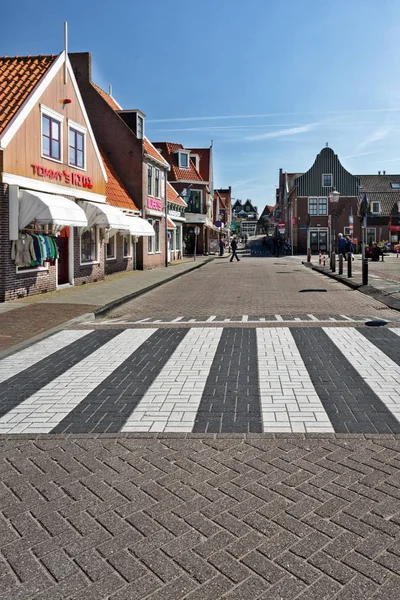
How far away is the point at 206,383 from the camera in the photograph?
702 centimetres

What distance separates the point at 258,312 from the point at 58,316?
4.60m

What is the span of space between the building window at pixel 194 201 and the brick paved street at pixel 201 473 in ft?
153

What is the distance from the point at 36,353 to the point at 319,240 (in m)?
57.9

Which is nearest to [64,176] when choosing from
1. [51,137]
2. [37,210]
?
[51,137]

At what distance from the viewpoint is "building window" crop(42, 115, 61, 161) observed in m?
17.8

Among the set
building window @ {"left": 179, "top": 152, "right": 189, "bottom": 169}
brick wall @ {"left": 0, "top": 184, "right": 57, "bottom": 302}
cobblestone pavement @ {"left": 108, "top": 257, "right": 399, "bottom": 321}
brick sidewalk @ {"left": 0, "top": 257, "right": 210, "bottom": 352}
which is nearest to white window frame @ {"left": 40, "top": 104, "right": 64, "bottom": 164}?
brick wall @ {"left": 0, "top": 184, "right": 57, "bottom": 302}

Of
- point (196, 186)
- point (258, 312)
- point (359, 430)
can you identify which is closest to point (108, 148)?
point (258, 312)

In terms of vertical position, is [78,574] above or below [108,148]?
below

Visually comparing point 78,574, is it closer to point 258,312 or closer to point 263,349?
point 263,349

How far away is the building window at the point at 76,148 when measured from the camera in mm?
20062

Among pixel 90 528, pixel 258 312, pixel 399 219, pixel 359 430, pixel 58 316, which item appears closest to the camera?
pixel 90 528

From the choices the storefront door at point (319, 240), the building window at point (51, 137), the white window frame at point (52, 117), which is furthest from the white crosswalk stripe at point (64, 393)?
the storefront door at point (319, 240)

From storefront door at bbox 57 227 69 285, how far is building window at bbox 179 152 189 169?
34847mm

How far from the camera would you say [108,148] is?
103ft
